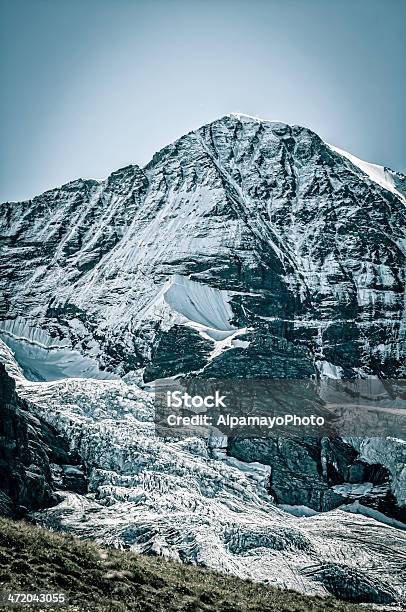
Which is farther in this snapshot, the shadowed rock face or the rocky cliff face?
the rocky cliff face

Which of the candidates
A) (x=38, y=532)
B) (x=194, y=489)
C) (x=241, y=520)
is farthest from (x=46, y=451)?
(x=38, y=532)

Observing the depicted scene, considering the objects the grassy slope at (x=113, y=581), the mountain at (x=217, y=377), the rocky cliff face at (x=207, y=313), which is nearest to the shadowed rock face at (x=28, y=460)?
the mountain at (x=217, y=377)

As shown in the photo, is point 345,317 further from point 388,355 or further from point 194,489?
point 194,489

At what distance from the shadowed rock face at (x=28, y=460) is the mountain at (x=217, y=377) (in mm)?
2428

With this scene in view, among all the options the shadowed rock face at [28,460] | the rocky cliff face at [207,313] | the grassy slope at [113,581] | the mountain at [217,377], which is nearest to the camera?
the grassy slope at [113,581]

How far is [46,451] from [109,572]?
6897 centimetres

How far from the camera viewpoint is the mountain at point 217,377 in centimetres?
8925

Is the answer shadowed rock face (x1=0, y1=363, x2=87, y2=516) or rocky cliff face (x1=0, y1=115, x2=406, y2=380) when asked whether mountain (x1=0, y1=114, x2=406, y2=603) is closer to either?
rocky cliff face (x1=0, y1=115, x2=406, y2=380)

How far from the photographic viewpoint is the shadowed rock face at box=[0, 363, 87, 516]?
317 ft

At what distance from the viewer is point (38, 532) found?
151ft

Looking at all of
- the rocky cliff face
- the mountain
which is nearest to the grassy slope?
the mountain

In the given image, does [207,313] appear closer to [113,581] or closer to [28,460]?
[28,460]

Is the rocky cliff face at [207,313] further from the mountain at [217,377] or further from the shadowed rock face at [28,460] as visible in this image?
the shadowed rock face at [28,460]

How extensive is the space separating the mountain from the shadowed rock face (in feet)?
7.97
